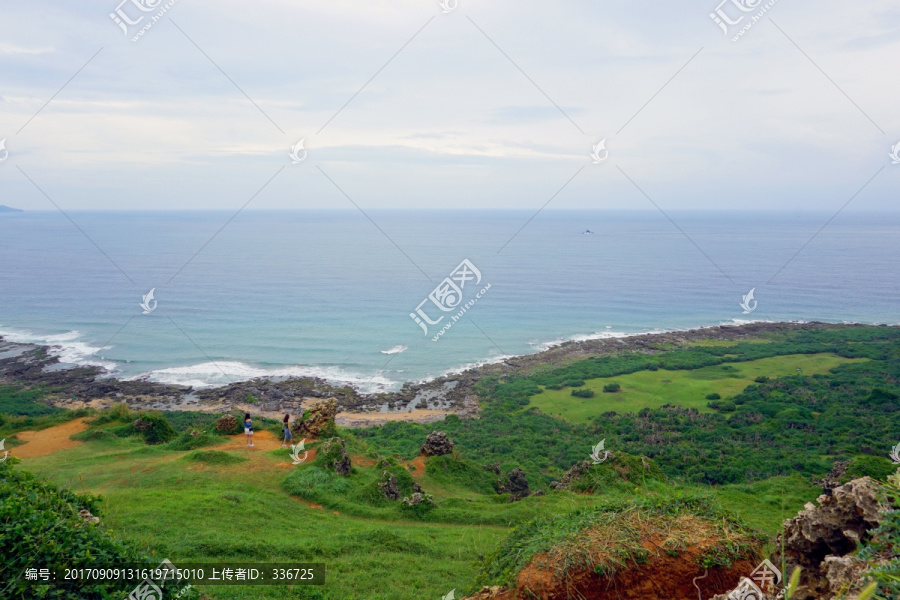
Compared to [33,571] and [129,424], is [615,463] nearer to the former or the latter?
[33,571]

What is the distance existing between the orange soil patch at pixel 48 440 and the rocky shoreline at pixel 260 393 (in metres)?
11.5

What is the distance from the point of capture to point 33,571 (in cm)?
527

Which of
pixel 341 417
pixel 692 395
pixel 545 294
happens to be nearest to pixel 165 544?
pixel 341 417

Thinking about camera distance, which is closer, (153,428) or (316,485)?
(316,485)

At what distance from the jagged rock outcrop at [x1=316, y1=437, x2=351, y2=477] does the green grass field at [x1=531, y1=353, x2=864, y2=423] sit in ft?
56.5

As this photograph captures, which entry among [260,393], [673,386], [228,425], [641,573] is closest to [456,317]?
[260,393]

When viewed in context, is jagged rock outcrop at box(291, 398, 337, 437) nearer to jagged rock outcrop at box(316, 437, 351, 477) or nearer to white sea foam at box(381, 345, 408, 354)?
jagged rock outcrop at box(316, 437, 351, 477)

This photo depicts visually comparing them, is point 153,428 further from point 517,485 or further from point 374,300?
point 374,300

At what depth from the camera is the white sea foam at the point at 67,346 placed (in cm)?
3894

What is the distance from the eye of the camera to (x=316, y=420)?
19422 millimetres

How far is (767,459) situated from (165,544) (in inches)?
926

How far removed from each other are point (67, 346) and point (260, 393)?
21.4m

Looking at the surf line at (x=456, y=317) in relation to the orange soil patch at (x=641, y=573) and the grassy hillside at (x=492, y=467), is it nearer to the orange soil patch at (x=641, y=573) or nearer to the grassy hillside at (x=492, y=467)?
the grassy hillside at (x=492, y=467)

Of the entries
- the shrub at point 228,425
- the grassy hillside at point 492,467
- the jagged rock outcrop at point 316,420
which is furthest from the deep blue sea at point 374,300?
the shrub at point 228,425
